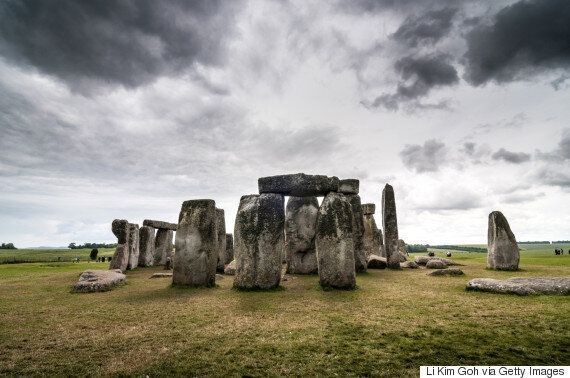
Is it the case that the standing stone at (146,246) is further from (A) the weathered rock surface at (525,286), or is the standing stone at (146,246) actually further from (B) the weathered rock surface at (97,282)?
(A) the weathered rock surface at (525,286)

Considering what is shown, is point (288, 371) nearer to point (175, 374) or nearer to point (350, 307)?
point (175, 374)

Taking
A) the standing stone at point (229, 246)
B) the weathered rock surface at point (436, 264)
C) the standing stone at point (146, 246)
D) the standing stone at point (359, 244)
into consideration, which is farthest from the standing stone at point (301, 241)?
the standing stone at point (146, 246)

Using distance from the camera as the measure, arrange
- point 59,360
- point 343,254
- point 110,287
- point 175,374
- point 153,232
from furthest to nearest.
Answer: point 153,232, point 110,287, point 343,254, point 59,360, point 175,374

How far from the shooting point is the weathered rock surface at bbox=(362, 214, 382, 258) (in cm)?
2073

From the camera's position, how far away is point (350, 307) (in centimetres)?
729

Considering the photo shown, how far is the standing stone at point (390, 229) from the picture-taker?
17116mm

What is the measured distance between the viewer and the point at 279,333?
5.39 meters

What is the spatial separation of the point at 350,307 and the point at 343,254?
259 centimetres

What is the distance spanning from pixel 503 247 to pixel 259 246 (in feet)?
39.0

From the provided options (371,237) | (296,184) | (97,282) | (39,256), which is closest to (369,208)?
(371,237)

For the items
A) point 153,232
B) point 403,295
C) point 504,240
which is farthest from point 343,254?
point 153,232

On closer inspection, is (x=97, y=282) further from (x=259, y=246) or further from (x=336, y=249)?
(x=336, y=249)

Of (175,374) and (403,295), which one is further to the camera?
(403,295)

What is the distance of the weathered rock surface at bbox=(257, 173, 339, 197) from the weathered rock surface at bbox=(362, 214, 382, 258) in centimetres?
1042
